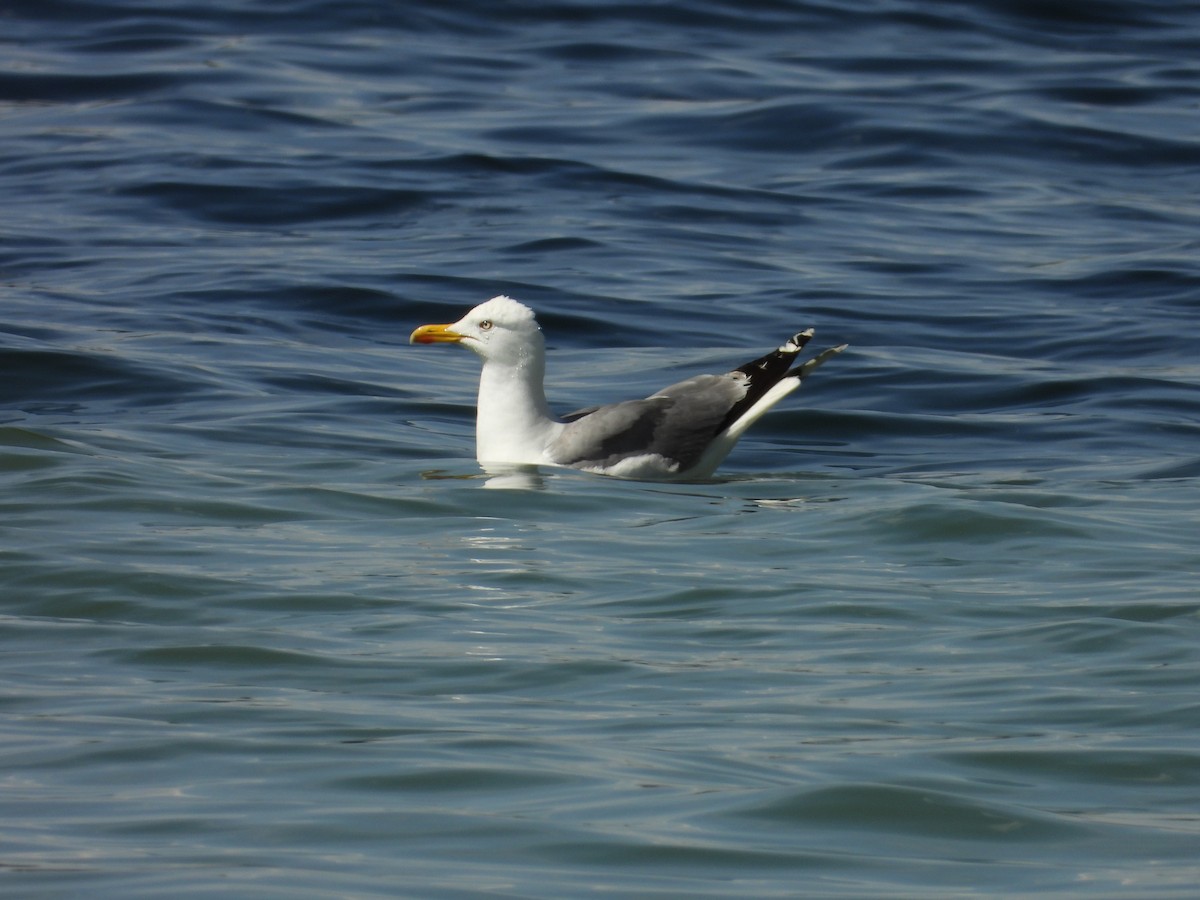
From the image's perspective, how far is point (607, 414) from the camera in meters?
9.07

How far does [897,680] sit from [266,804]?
195cm

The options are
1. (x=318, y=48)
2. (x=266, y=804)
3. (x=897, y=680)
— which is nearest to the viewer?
(x=266, y=804)

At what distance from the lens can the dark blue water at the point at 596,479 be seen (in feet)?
13.8

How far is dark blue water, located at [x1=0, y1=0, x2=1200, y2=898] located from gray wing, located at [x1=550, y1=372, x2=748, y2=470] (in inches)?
11.0

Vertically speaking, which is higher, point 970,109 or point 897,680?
point 970,109

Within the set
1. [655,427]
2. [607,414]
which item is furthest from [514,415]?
[655,427]

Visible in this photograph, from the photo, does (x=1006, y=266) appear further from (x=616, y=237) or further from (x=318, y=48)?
(x=318, y=48)

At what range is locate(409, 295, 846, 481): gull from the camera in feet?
29.9

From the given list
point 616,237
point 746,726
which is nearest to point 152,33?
point 616,237

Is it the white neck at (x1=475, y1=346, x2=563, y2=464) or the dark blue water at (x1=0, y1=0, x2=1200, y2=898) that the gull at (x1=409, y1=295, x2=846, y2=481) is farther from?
the dark blue water at (x1=0, y1=0, x2=1200, y2=898)

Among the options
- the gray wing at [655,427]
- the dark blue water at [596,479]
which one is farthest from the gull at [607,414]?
the dark blue water at [596,479]

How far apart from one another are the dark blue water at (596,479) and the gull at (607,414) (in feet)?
0.98

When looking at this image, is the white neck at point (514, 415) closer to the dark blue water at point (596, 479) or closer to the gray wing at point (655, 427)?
the gray wing at point (655, 427)

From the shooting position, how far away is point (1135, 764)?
15.2 ft
